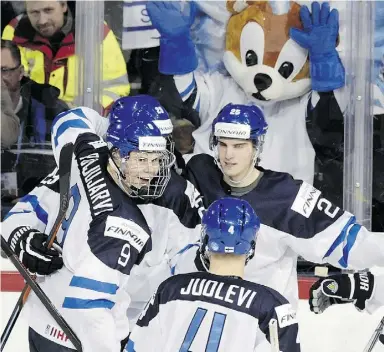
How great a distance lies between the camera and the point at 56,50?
4543 millimetres

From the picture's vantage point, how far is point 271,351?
2.09 meters

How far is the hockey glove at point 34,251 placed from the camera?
263cm

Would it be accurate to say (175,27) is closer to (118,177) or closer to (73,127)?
(73,127)

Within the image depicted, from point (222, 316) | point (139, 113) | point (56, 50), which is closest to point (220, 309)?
point (222, 316)

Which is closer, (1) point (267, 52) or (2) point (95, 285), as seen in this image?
(2) point (95, 285)

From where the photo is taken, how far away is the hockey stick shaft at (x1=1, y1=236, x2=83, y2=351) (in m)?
2.53

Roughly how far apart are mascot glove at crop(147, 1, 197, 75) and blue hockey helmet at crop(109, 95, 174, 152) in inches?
71.9

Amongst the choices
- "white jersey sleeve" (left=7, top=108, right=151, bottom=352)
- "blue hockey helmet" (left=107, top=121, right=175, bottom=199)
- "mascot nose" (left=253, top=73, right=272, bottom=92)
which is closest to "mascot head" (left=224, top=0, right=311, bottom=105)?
"mascot nose" (left=253, top=73, right=272, bottom=92)

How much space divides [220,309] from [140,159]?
0.57 meters

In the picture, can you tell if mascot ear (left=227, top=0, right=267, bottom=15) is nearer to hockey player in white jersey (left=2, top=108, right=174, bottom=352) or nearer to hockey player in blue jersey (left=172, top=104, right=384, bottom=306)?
hockey player in blue jersey (left=172, top=104, right=384, bottom=306)

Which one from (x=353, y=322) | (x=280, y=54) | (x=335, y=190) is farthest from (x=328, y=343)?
(x=280, y=54)

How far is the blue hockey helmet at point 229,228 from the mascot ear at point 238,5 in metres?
2.29

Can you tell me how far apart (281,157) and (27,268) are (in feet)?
6.37

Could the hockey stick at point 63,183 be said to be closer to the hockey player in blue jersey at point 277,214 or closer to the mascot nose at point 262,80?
the hockey player in blue jersey at point 277,214
